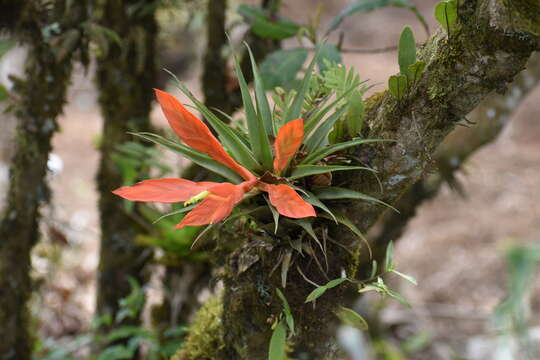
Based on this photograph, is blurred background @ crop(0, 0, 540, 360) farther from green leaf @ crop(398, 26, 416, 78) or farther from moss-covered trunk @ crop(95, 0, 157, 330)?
green leaf @ crop(398, 26, 416, 78)

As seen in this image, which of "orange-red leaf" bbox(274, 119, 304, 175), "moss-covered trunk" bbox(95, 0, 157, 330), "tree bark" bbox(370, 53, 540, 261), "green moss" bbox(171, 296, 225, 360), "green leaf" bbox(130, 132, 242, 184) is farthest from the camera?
"moss-covered trunk" bbox(95, 0, 157, 330)

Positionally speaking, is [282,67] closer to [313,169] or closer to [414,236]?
[313,169]

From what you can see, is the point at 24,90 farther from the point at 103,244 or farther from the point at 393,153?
the point at 393,153

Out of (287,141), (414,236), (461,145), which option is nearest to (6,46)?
(287,141)

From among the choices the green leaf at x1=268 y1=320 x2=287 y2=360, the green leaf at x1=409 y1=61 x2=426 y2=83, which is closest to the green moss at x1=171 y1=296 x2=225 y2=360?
the green leaf at x1=268 y1=320 x2=287 y2=360

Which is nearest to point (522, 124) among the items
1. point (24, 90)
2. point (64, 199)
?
point (64, 199)

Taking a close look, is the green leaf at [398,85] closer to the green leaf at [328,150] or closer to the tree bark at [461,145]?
the green leaf at [328,150]
